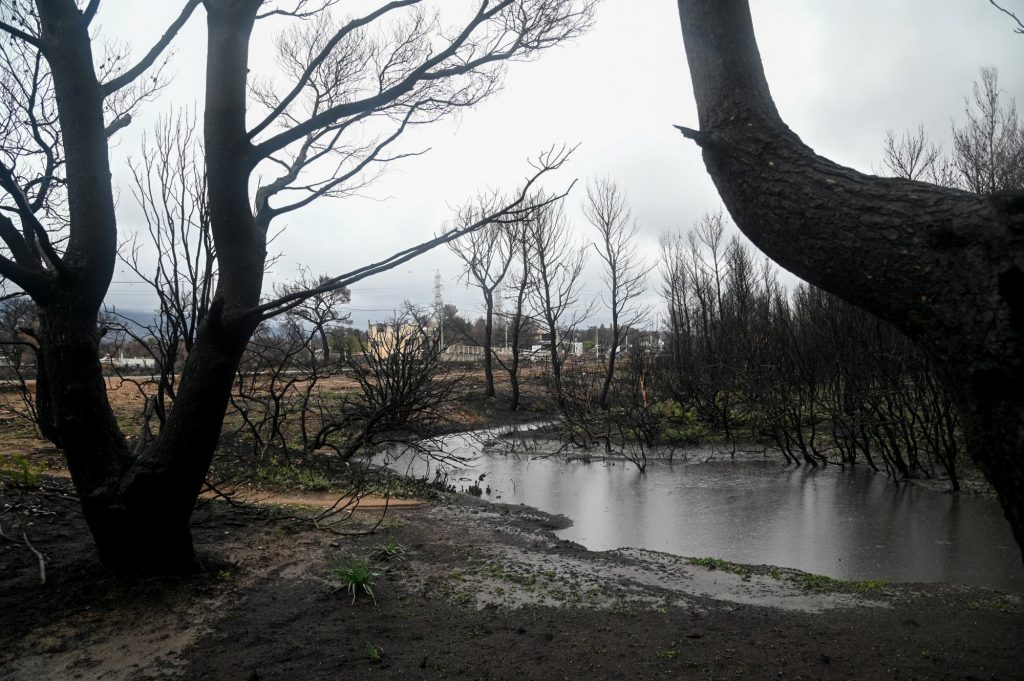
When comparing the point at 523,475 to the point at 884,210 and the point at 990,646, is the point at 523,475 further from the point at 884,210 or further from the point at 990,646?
the point at 884,210

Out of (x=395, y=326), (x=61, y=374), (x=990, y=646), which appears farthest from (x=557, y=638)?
(x=395, y=326)

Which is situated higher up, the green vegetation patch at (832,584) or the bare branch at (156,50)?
the bare branch at (156,50)

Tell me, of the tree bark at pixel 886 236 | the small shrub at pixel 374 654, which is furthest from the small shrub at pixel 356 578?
the tree bark at pixel 886 236

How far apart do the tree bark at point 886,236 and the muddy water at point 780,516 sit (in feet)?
17.9

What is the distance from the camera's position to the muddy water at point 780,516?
7.25 metres

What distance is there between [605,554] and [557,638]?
9.97ft

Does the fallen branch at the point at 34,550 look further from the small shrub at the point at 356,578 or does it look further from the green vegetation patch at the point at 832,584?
the green vegetation patch at the point at 832,584

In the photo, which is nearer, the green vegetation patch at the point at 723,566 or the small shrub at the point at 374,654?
the small shrub at the point at 374,654

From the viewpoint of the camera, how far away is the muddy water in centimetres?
725

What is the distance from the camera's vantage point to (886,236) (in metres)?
2.16

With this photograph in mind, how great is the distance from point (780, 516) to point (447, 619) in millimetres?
6488

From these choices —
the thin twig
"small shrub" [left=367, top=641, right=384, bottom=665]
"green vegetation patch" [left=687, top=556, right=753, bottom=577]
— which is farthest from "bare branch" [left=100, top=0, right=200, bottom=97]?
"green vegetation patch" [left=687, top=556, right=753, bottom=577]

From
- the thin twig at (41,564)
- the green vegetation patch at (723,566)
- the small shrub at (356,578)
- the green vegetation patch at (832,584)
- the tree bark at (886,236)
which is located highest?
the tree bark at (886,236)

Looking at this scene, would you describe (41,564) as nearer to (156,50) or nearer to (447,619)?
(447,619)
